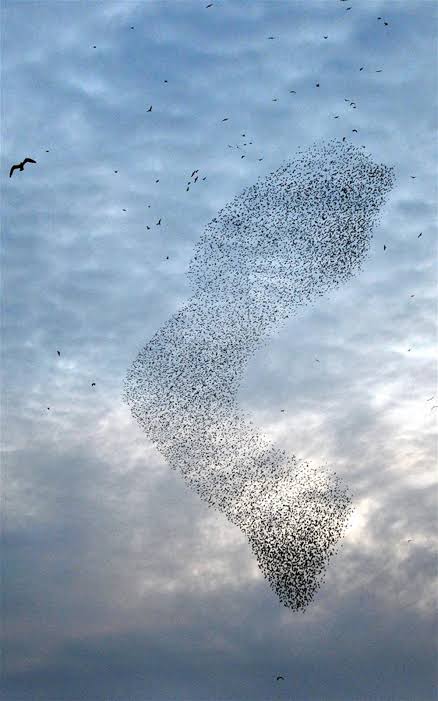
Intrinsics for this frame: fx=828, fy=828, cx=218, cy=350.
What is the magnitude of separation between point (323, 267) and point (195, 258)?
8.32 metres

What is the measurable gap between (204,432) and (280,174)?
17.6 m

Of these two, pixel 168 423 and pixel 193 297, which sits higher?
pixel 193 297

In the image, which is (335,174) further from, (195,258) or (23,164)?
(23,164)

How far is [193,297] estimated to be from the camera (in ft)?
179

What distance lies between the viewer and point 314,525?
178 ft

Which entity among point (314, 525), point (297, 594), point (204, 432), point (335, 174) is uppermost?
point (335, 174)

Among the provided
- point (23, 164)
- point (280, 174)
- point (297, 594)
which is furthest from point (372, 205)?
point (297, 594)

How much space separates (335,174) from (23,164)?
19.5 meters

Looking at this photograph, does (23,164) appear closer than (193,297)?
Yes

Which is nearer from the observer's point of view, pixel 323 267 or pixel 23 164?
pixel 23 164

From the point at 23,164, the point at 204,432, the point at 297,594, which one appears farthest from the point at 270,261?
the point at 297,594

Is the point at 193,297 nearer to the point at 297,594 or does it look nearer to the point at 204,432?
the point at 204,432

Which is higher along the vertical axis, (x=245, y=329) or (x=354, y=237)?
(x=354, y=237)

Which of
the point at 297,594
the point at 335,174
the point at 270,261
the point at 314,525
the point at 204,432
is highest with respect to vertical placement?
the point at 335,174
